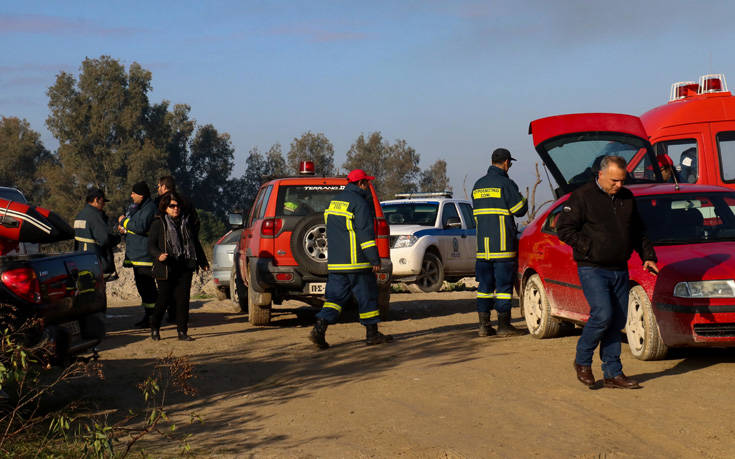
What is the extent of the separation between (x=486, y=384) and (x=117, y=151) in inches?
2196

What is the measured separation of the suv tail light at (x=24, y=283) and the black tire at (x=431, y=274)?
1143cm

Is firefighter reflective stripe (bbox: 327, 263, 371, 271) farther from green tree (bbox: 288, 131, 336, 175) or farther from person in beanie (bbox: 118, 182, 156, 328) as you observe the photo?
green tree (bbox: 288, 131, 336, 175)

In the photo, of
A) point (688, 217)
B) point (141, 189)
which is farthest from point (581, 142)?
point (141, 189)

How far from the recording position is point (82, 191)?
2347 inches

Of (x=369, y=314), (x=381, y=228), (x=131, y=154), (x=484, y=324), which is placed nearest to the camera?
(x=369, y=314)

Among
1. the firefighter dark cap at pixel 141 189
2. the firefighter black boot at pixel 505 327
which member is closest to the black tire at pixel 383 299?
the firefighter black boot at pixel 505 327

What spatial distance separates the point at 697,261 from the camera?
7781 mm

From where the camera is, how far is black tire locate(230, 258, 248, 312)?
14345mm

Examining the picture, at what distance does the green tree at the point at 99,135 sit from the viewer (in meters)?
59.6

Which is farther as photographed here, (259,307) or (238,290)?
(238,290)

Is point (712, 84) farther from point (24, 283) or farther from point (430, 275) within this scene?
point (24, 283)

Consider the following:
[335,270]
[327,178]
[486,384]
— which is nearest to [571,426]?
[486,384]

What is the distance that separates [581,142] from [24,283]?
8211 mm

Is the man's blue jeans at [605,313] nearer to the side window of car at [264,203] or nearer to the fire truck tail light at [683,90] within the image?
the side window of car at [264,203]
